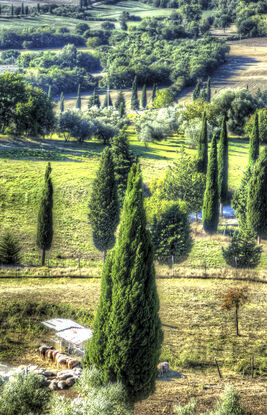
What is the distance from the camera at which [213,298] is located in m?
26.5

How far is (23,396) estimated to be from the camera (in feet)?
43.6

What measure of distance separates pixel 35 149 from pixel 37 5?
162m

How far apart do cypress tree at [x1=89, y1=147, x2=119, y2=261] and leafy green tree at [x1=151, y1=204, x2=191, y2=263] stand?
352cm

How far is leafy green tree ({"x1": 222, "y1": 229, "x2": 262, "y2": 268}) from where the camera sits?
107 feet

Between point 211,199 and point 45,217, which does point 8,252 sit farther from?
point 211,199

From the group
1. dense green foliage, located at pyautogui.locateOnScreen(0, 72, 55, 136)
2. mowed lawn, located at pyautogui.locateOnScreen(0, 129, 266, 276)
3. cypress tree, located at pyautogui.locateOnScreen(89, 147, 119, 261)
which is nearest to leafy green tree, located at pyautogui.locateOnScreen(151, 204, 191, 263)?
mowed lawn, located at pyautogui.locateOnScreen(0, 129, 266, 276)

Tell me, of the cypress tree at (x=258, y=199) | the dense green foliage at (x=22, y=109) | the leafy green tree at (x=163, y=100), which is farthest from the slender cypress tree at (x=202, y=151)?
the leafy green tree at (x=163, y=100)

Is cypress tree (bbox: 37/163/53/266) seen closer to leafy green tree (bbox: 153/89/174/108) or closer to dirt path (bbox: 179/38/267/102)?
leafy green tree (bbox: 153/89/174/108)

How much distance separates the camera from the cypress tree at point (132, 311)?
14.0 meters

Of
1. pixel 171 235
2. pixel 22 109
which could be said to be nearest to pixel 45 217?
pixel 171 235

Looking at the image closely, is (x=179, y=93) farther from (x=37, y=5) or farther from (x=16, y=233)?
(x=37, y=5)

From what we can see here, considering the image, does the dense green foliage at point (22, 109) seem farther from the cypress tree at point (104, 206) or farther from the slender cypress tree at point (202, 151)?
the cypress tree at point (104, 206)

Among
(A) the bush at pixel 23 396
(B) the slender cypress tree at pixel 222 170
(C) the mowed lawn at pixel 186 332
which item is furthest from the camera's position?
(B) the slender cypress tree at pixel 222 170

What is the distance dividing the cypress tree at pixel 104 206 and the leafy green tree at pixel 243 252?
30.2ft
